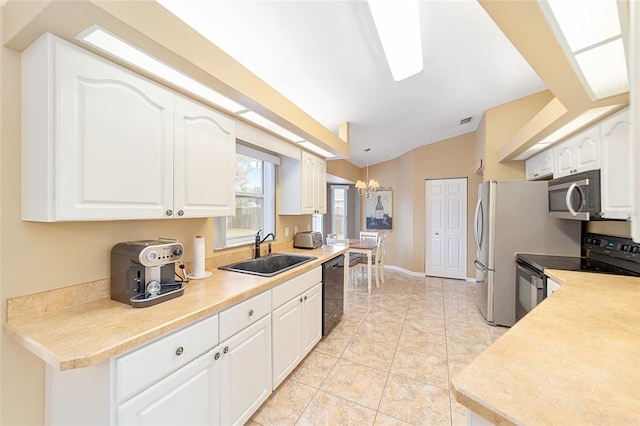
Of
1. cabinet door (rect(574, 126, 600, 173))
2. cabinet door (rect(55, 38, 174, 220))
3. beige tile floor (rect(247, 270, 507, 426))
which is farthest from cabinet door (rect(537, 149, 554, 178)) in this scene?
cabinet door (rect(55, 38, 174, 220))

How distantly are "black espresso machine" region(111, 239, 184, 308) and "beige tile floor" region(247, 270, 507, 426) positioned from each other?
1061mm

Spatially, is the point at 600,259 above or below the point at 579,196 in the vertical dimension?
below

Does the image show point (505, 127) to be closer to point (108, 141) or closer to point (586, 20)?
point (586, 20)

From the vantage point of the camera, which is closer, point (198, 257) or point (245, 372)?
point (245, 372)

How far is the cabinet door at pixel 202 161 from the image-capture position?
1.51 m

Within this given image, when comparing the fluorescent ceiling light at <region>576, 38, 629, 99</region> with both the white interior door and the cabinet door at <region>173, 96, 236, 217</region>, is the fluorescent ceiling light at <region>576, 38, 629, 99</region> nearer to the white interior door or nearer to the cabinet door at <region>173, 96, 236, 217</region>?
the cabinet door at <region>173, 96, 236, 217</region>

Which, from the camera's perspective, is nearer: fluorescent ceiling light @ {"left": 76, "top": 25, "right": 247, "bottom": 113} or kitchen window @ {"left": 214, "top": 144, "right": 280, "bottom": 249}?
fluorescent ceiling light @ {"left": 76, "top": 25, "right": 247, "bottom": 113}

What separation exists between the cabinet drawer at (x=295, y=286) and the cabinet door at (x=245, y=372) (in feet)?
0.49

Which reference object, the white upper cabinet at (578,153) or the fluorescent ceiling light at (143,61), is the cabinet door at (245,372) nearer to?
the fluorescent ceiling light at (143,61)

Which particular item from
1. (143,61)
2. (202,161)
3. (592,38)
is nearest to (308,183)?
(202,161)

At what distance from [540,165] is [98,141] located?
416 centimetres

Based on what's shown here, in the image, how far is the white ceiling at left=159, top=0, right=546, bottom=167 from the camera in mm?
1566

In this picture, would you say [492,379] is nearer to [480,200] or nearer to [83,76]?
[83,76]

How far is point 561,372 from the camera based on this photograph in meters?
0.76
